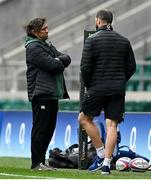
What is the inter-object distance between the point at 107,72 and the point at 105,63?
119mm

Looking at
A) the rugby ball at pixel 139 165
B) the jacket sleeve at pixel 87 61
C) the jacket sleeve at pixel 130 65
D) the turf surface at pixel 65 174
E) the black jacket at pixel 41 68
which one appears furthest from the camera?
the rugby ball at pixel 139 165

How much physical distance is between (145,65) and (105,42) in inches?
388

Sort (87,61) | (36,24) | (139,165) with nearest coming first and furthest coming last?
(87,61)
(36,24)
(139,165)

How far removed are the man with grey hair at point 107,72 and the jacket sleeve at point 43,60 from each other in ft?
1.23

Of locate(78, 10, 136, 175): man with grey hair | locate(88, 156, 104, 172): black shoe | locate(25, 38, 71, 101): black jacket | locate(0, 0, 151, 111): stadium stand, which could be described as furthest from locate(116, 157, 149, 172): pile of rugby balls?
locate(0, 0, 151, 111): stadium stand

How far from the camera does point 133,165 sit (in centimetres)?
1295

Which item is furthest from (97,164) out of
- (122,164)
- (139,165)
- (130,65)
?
(130,65)

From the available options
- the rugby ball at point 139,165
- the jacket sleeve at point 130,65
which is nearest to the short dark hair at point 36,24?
the jacket sleeve at point 130,65

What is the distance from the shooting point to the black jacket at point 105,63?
39.3 ft

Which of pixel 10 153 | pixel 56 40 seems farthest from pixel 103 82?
pixel 56 40

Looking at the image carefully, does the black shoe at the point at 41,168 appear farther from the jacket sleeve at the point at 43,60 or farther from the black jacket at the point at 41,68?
the jacket sleeve at the point at 43,60

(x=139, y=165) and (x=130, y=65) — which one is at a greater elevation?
(x=130, y=65)

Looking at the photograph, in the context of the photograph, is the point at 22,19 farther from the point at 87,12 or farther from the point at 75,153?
the point at 75,153

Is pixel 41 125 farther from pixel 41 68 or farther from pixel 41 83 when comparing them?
pixel 41 68
